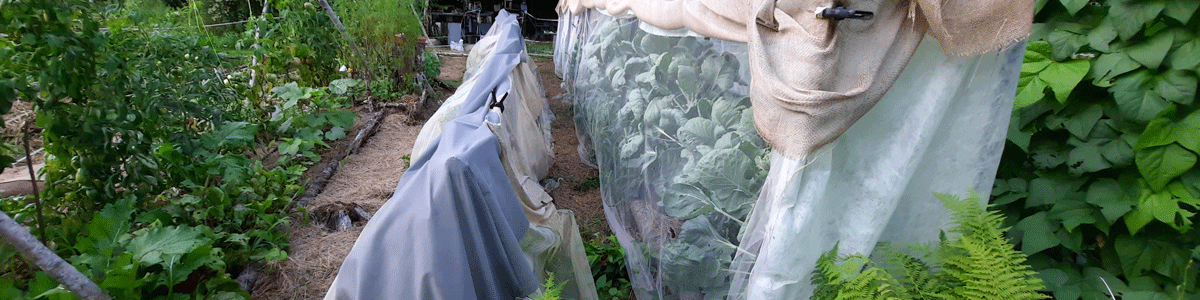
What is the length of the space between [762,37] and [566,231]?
1284 mm

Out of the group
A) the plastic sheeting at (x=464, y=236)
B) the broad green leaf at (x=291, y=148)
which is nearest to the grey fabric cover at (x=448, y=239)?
the plastic sheeting at (x=464, y=236)

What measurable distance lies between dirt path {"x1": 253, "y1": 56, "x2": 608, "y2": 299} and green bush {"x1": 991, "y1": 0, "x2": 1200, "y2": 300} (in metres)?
2.31

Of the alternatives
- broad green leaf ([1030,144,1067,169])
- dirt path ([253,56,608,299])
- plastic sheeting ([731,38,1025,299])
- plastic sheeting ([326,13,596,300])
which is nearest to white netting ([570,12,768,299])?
plastic sheeting ([731,38,1025,299])

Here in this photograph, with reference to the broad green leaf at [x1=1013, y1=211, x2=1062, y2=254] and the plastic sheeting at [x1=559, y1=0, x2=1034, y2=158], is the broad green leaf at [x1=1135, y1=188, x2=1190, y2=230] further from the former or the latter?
the plastic sheeting at [x1=559, y1=0, x2=1034, y2=158]

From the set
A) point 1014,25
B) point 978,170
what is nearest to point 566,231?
point 978,170

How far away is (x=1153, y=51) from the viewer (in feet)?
5.25

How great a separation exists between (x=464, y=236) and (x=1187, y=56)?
2.17 metres

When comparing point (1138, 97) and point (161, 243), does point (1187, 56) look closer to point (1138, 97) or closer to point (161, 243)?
point (1138, 97)

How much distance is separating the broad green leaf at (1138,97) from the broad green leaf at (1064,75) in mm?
96

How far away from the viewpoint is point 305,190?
362cm

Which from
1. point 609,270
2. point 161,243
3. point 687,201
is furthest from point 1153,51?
point 161,243

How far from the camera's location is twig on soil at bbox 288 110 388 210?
11.7ft

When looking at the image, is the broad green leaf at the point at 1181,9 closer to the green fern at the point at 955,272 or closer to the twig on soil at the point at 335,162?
the green fern at the point at 955,272

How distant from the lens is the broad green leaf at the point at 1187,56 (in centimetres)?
151
